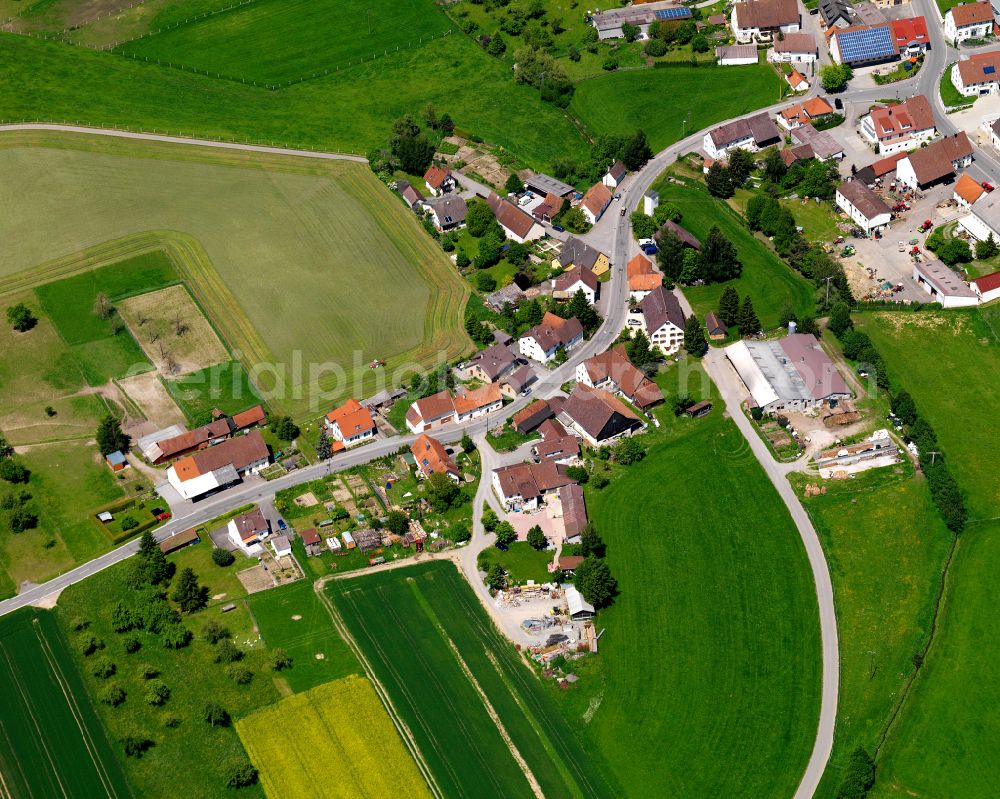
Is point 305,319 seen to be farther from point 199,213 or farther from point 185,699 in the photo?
point 185,699

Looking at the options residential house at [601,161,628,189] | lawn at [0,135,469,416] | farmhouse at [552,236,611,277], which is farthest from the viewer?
residential house at [601,161,628,189]

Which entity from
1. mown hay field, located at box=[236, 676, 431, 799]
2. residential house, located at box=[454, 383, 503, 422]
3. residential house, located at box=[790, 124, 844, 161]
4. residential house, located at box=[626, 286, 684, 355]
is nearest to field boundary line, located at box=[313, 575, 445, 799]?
mown hay field, located at box=[236, 676, 431, 799]

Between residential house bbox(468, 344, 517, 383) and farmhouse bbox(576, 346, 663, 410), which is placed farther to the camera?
residential house bbox(468, 344, 517, 383)

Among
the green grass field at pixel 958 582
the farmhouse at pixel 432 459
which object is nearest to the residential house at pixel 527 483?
the farmhouse at pixel 432 459

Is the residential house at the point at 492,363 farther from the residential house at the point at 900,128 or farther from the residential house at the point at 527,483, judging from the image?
the residential house at the point at 900,128

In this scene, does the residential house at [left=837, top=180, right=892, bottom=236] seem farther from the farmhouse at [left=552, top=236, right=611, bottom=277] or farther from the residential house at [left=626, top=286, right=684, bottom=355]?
the farmhouse at [left=552, top=236, right=611, bottom=277]
